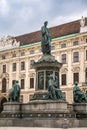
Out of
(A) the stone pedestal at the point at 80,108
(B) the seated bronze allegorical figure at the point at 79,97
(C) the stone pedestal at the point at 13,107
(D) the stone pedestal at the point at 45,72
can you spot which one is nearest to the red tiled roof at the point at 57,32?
(B) the seated bronze allegorical figure at the point at 79,97

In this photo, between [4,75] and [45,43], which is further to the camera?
[4,75]

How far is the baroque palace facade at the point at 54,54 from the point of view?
4928 centimetres

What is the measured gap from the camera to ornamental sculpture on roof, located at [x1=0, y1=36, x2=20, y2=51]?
58944 mm

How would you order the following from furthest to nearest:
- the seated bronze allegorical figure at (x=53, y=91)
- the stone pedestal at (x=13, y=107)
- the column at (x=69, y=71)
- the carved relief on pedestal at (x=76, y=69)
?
the column at (x=69, y=71)
the carved relief on pedestal at (x=76, y=69)
the stone pedestal at (x=13, y=107)
the seated bronze allegorical figure at (x=53, y=91)

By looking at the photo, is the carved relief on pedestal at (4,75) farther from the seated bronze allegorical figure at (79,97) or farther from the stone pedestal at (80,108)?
the stone pedestal at (80,108)

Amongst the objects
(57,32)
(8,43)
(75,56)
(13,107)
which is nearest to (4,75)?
(8,43)

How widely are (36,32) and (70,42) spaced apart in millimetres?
10262

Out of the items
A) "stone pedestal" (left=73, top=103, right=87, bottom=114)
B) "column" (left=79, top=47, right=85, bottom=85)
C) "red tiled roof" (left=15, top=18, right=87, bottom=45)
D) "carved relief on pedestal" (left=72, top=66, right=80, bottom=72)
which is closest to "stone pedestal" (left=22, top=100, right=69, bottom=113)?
"stone pedestal" (left=73, top=103, right=87, bottom=114)

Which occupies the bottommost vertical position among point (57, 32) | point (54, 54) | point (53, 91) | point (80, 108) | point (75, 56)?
point (80, 108)

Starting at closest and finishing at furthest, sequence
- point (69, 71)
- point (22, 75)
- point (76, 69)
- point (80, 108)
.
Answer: point (80, 108) < point (76, 69) < point (69, 71) < point (22, 75)

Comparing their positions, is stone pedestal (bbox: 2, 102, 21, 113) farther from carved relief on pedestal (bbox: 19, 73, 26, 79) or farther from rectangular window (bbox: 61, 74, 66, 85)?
carved relief on pedestal (bbox: 19, 73, 26, 79)

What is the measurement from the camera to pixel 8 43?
60.1 m

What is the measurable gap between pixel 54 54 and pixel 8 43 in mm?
10606

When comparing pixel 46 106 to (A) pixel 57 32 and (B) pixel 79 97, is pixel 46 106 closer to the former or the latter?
(B) pixel 79 97
